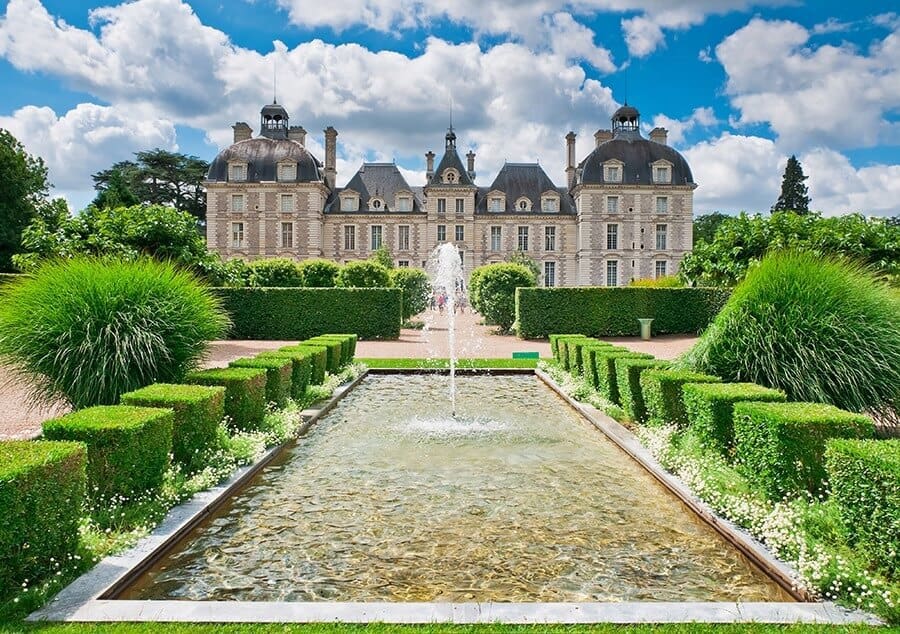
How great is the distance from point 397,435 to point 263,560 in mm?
3208

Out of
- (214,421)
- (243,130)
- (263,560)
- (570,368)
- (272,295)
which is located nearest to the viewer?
(263,560)

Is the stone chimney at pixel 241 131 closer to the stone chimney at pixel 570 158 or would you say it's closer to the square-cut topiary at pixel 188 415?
the stone chimney at pixel 570 158

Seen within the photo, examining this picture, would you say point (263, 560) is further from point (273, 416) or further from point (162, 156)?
point (162, 156)

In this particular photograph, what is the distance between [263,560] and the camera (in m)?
3.55

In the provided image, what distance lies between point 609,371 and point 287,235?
1398 inches

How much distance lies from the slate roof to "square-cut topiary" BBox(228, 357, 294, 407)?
34.6 meters

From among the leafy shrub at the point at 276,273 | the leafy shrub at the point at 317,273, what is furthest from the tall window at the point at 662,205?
the leafy shrub at the point at 276,273

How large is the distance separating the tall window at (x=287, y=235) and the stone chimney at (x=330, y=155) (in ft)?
14.4

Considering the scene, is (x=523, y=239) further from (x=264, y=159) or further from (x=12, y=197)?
(x=12, y=197)

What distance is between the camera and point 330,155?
1692 inches

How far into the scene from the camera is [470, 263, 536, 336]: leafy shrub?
19.7 metres

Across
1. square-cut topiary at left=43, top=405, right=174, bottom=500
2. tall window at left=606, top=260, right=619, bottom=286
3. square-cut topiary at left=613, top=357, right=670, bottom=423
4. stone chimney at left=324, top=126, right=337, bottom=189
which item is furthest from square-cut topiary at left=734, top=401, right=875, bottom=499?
stone chimney at left=324, top=126, right=337, bottom=189

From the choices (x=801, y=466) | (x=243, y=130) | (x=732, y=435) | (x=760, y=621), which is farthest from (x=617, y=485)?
(x=243, y=130)

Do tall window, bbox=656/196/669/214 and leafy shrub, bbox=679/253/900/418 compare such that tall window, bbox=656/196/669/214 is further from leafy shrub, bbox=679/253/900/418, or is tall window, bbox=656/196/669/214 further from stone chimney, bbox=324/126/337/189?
leafy shrub, bbox=679/253/900/418
